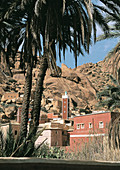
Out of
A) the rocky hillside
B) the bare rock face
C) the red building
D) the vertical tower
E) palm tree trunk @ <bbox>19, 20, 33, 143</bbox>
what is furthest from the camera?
the bare rock face

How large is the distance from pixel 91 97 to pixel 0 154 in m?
107

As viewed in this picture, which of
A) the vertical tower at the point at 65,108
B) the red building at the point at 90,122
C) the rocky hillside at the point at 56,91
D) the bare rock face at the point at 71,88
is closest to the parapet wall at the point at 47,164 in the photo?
the red building at the point at 90,122

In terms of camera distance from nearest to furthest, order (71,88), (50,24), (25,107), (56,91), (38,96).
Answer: (50,24) < (38,96) < (25,107) < (56,91) < (71,88)

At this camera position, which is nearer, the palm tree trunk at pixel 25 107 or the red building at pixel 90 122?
the palm tree trunk at pixel 25 107

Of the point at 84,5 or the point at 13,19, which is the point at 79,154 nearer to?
the point at 84,5

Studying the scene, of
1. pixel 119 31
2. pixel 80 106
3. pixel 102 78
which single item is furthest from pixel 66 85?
pixel 119 31

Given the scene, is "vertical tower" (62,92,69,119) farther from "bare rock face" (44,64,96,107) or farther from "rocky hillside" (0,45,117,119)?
"bare rock face" (44,64,96,107)

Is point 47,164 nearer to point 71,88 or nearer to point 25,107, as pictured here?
point 25,107

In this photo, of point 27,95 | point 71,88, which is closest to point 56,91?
point 71,88

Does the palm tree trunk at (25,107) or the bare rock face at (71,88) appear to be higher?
the bare rock face at (71,88)

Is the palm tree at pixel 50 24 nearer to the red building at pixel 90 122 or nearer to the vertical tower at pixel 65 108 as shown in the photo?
the red building at pixel 90 122

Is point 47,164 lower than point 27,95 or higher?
lower

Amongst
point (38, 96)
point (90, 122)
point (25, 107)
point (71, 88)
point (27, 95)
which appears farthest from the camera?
point (71, 88)

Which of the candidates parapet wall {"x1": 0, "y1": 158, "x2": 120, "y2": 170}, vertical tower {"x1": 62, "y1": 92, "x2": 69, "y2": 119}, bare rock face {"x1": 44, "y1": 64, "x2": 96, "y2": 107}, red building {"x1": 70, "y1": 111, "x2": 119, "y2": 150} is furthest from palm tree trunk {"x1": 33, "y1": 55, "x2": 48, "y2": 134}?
bare rock face {"x1": 44, "y1": 64, "x2": 96, "y2": 107}
